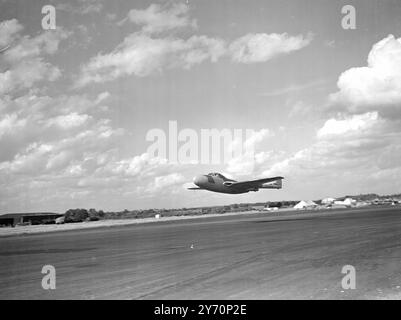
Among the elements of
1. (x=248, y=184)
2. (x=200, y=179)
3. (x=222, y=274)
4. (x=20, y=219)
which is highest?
(x=200, y=179)

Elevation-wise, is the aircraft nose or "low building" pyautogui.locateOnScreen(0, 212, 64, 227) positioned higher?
the aircraft nose

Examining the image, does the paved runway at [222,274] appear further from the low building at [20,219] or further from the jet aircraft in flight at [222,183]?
the low building at [20,219]

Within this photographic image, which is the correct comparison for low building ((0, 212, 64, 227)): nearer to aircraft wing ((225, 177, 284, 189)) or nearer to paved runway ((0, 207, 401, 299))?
aircraft wing ((225, 177, 284, 189))

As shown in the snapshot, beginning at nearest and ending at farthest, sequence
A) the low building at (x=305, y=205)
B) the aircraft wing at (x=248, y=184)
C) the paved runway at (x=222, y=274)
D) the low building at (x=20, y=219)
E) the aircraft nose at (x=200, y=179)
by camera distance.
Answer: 1. the paved runway at (x=222, y=274)
2. the aircraft wing at (x=248, y=184)
3. the aircraft nose at (x=200, y=179)
4. the low building at (x=20, y=219)
5. the low building at (x=305, y=205)

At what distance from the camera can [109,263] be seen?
1623 cm

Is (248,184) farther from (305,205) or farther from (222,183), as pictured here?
(305,205)

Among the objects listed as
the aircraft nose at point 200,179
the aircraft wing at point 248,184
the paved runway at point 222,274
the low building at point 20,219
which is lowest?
the low building at point 20,219

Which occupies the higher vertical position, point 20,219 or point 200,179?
point 200,179

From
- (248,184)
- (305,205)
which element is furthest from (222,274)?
(305,205)

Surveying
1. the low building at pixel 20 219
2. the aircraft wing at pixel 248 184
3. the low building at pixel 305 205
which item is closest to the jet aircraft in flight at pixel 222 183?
the aircraft wing at pixel 248 184

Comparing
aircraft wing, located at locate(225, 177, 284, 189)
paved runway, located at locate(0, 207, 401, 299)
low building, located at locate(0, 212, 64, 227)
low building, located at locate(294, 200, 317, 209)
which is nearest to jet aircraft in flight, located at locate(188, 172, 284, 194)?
aircraft wing, located at locate(225, 177, 284, 189)
